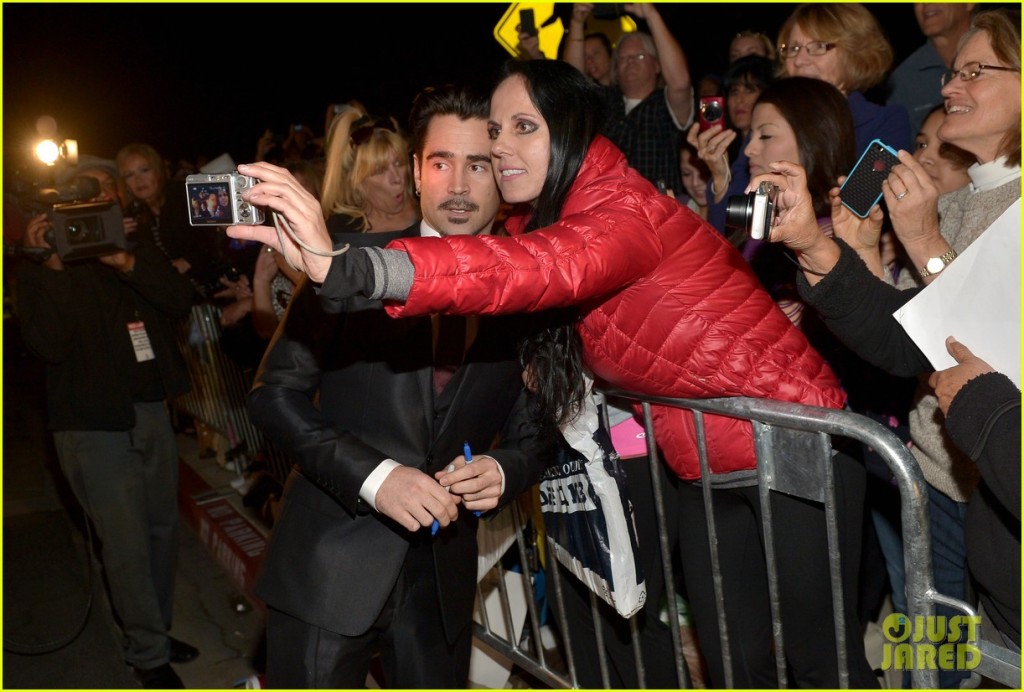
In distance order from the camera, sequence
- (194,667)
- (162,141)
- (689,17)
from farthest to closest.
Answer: (162,141)
(689,17)
(194,667)

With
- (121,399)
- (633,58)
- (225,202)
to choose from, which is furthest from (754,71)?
(121,399)

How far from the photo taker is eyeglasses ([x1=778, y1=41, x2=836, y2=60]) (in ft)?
12.0

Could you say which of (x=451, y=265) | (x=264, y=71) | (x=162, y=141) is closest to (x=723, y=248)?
(x=451, y=265)

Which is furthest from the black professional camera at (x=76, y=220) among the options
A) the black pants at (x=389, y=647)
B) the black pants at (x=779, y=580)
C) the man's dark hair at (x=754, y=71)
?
the man's dark hair at (x=754, y=71)

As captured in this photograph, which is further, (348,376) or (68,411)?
(68,411)

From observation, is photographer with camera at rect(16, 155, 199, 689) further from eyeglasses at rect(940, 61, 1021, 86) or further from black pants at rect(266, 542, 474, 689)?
eyeglasses at rect(940, 61, 1021, 86)

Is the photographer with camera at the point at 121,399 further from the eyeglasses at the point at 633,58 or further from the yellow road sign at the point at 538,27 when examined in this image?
the eyeglasses at the point at 633,58

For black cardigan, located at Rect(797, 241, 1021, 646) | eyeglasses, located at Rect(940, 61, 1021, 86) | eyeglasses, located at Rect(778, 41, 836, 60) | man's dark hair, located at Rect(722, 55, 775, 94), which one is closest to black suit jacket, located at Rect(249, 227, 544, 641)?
black cardigan, located at Rect(797, 241, 1021, 646)

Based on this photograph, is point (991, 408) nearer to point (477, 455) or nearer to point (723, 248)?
point (723, 248)

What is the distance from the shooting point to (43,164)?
4.03m

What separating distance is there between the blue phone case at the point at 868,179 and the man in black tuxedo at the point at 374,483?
109cm

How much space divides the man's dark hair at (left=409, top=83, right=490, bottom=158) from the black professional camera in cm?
188

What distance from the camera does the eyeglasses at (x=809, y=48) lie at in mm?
3654

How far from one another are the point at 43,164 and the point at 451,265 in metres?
3.15
